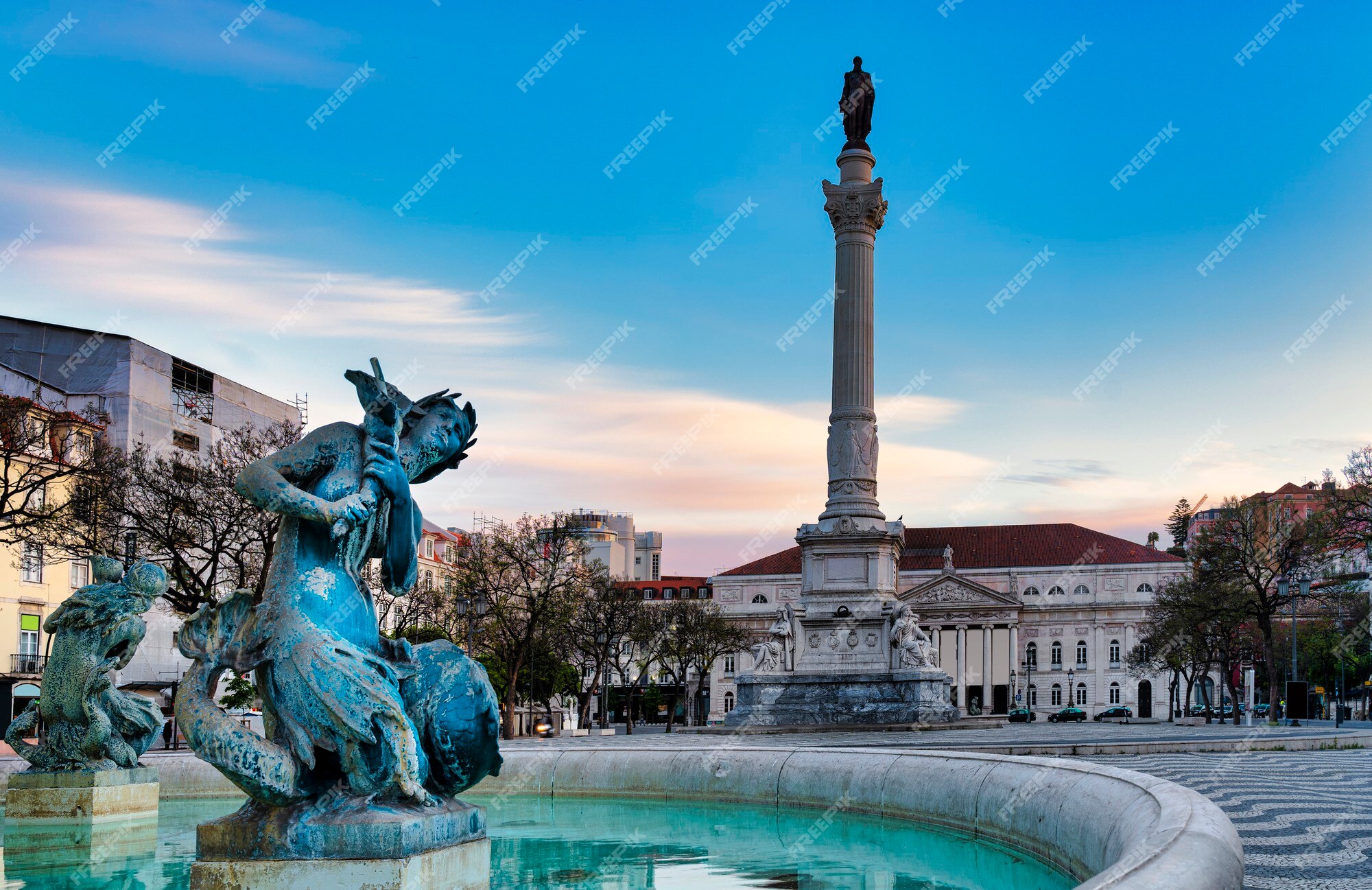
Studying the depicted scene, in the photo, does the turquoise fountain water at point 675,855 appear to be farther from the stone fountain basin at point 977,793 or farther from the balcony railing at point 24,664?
the balcony railing at point 24,664


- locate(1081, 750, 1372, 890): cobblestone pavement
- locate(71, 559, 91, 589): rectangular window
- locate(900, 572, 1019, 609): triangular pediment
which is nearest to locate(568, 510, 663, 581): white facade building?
locate(900, 572, 1019, 609): triangular pediment

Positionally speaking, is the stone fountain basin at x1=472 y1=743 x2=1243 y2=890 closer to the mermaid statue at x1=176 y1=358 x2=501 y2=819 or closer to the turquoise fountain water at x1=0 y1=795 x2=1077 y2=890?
the turquoise fountain water at x1=0 y1=795 x2=1077 y2=890

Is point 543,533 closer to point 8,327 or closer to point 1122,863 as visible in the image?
point 8,327

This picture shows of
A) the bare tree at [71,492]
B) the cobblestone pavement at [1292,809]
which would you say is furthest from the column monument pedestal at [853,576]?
the bare tree at [71,492]

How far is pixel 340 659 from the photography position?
5605 millimetres

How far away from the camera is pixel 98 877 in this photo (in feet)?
24.1

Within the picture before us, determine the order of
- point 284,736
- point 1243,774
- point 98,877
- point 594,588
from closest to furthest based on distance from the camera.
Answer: point 284,736, point 98,877, point 1243,774, point 594,588

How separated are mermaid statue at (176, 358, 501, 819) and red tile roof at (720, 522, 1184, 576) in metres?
110

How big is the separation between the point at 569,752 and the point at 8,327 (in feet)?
163

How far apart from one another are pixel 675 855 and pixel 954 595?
104 metres

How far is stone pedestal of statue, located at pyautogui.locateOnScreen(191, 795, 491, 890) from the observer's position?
542 centimetres

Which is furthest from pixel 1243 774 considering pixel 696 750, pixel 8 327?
pixel 8 327

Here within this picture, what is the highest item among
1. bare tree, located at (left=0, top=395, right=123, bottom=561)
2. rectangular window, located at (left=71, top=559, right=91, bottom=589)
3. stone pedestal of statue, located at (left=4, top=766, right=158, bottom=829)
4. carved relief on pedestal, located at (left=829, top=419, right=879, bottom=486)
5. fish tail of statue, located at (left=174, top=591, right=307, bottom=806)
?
carved relief on pedestal, located at (left=829, top=419, right=879, bottom=486)

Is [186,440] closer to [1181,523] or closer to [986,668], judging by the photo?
[986,668]
